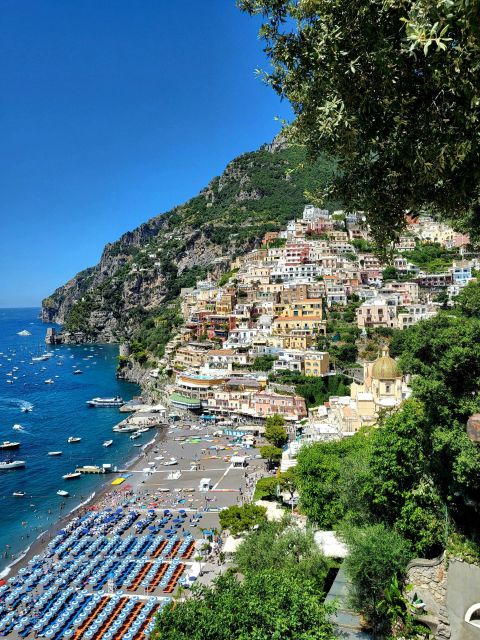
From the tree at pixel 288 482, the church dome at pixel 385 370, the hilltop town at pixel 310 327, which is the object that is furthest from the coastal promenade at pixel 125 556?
the church dome at pixel 385 370

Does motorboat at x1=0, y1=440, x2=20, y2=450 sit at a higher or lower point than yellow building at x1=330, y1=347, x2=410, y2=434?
lower

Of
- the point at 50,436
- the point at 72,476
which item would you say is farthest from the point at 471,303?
the point at 50,436

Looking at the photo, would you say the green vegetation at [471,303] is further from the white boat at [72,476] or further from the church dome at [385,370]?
the white boat at [72,476]

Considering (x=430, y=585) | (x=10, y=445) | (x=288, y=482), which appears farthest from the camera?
(x=10, y=445)

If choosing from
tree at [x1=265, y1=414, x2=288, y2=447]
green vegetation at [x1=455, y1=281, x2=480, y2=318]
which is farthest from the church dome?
green vegetation at [x1=455, y1=281, x2=480, y2=318]

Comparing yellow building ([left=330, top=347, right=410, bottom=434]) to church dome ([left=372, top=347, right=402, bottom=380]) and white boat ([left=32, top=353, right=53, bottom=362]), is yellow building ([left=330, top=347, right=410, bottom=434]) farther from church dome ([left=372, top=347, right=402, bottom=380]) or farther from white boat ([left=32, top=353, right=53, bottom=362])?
white boat ([left=32, top=353, right=53, bottom=362])

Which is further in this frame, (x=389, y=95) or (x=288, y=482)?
(x=288, y=482)

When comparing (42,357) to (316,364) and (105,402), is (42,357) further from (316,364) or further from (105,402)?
(316,364)
